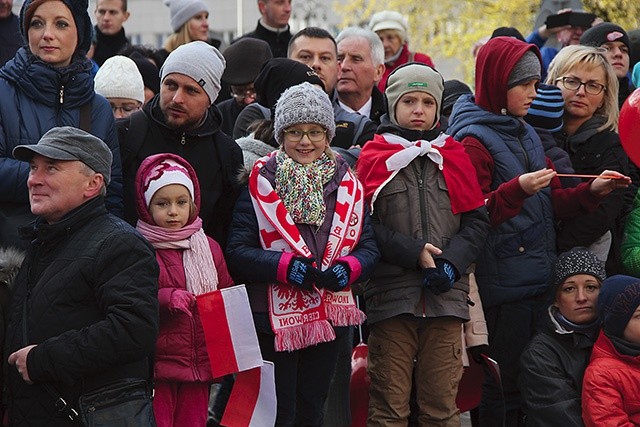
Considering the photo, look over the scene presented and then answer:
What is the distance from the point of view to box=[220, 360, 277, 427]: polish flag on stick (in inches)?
232

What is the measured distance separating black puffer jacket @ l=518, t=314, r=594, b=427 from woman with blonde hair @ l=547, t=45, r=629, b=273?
683 millimetres

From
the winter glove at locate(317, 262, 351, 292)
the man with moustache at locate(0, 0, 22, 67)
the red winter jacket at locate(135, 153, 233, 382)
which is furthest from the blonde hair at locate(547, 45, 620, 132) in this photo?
the man with moustache at locate(0, 0, 22, 67)

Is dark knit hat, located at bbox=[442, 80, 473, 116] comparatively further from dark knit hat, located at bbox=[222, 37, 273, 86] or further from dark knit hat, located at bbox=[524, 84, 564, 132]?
dark knit hat, located at bbox=[222, 37, 273, 86]

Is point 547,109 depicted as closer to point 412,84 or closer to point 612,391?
point 412,84

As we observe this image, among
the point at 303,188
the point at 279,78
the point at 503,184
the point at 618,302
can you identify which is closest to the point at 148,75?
the point at 279,78

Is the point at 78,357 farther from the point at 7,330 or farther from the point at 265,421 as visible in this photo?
the point at 265,421

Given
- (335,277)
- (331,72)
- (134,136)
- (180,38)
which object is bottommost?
(335,277)

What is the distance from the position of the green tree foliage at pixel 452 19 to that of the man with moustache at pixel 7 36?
1308cm

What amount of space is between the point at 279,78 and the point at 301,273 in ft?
4.80

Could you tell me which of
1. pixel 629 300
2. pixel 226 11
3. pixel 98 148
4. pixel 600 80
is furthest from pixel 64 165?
pixel 226 11

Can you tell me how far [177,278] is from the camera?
5664 millimetres

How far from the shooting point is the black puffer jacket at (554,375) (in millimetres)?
6469

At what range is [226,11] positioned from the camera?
31.4 metres

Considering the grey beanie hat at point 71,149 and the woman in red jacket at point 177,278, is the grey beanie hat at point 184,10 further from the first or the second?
the grey beanie hat at point 71,149
